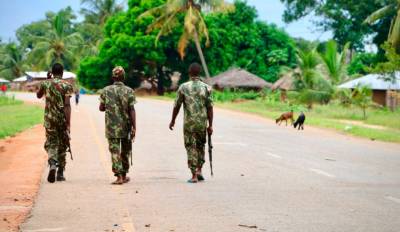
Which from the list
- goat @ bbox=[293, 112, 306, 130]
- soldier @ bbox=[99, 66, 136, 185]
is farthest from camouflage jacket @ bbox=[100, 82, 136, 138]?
goat @ bbox=[293, 112, 306, 130]

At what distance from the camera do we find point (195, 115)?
1127cm

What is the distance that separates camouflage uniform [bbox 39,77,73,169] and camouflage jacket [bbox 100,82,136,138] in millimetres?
630

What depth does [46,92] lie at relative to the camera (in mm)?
11258

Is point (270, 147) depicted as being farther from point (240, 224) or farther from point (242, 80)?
point (242, 80)

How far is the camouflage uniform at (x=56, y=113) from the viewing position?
36.7ft

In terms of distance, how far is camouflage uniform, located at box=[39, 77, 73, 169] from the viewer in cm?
1120

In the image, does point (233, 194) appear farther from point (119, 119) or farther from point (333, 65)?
point (333, 65)

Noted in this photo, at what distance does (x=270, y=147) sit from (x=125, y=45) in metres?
48.6

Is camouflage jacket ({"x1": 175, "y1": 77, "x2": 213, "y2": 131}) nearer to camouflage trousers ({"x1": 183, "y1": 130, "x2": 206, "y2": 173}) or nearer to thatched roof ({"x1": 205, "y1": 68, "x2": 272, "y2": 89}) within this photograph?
camouflage trousers ({"x1": 183, "y1": 130, "x2": 206, "y2": 173})

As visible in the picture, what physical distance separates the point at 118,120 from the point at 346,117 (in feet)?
89.3

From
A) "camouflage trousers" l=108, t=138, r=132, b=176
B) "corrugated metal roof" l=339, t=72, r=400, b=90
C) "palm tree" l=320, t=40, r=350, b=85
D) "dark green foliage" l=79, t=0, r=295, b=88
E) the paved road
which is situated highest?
"dark green foliage" l=79, t=0, r=295, b=88

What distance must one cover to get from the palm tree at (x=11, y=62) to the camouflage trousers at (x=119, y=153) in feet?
305

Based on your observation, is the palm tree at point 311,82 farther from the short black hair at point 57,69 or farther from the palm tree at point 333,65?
the short black hair at point 57,69

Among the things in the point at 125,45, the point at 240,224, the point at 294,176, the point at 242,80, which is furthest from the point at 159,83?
the point at 240,224
